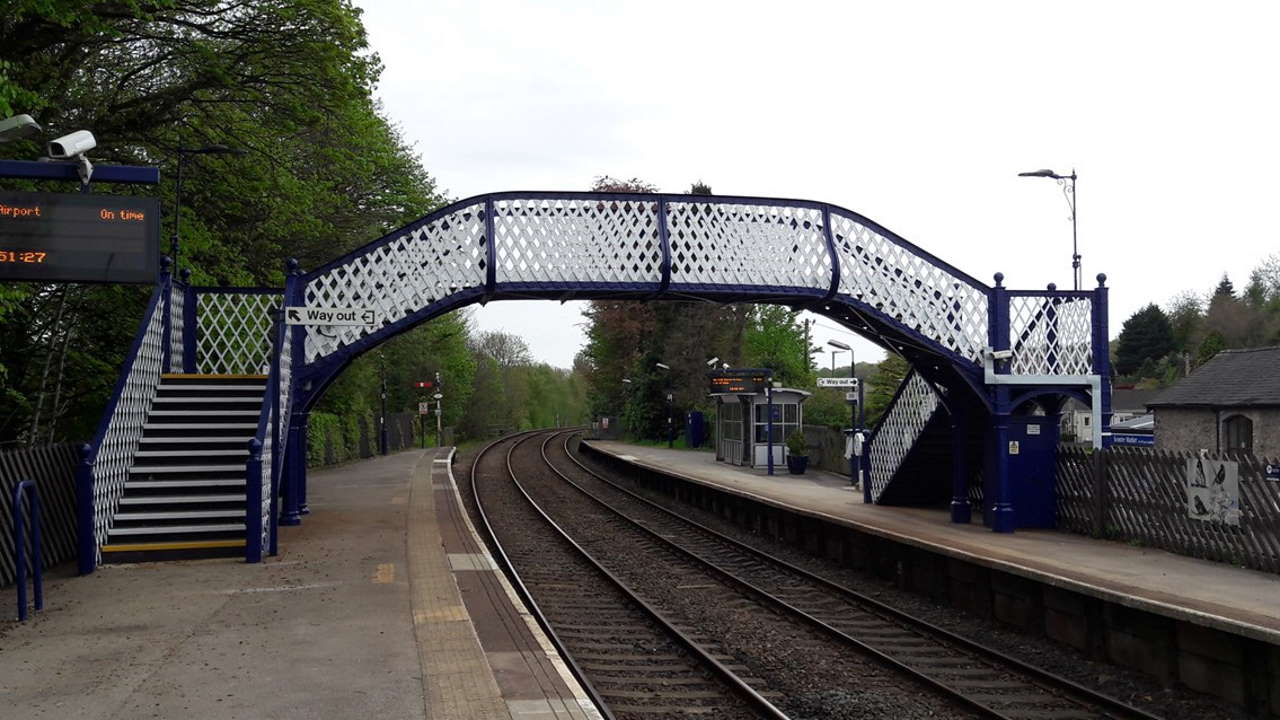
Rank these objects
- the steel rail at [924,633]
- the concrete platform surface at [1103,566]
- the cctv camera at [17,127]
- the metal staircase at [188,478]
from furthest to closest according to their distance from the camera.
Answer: the metal staircase at [188,478] → the concrete platform surface at [1103,566] → the steel rail at [924,633] → the cctv camera at [17,127]

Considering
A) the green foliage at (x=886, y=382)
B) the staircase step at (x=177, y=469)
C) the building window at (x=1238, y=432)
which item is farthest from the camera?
the green foliage at (x=886, y=382)

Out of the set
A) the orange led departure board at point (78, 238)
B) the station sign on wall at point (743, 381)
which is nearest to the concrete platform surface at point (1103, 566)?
the orange led departure board at point (78, 238)

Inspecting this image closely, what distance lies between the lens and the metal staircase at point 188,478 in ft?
38.5

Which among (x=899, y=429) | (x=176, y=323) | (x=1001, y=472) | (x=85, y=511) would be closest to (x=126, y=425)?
(x=85, y=511)

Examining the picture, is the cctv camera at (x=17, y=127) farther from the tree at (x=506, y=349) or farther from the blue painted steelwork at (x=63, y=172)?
the tree at (x=506, y=349)

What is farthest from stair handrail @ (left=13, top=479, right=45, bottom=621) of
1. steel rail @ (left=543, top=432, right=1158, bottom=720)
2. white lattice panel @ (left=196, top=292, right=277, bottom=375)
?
steel rail @ (left=543, top=432, right=1158, bottom=720)

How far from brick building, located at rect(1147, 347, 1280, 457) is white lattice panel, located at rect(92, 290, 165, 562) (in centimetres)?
3129

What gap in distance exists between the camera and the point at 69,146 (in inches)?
325

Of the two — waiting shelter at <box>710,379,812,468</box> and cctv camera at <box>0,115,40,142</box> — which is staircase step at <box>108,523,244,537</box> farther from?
waiting shelter at <box>710,379,812,468</box>

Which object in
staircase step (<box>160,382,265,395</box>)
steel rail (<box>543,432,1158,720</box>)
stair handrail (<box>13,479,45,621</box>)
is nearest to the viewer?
steel rail (<box>543,432,1158,720</box>)

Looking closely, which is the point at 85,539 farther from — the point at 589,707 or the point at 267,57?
the point at 267,57

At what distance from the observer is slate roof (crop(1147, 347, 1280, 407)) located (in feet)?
110

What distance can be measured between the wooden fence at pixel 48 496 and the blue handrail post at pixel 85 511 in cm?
51

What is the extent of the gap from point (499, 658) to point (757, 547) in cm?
977
